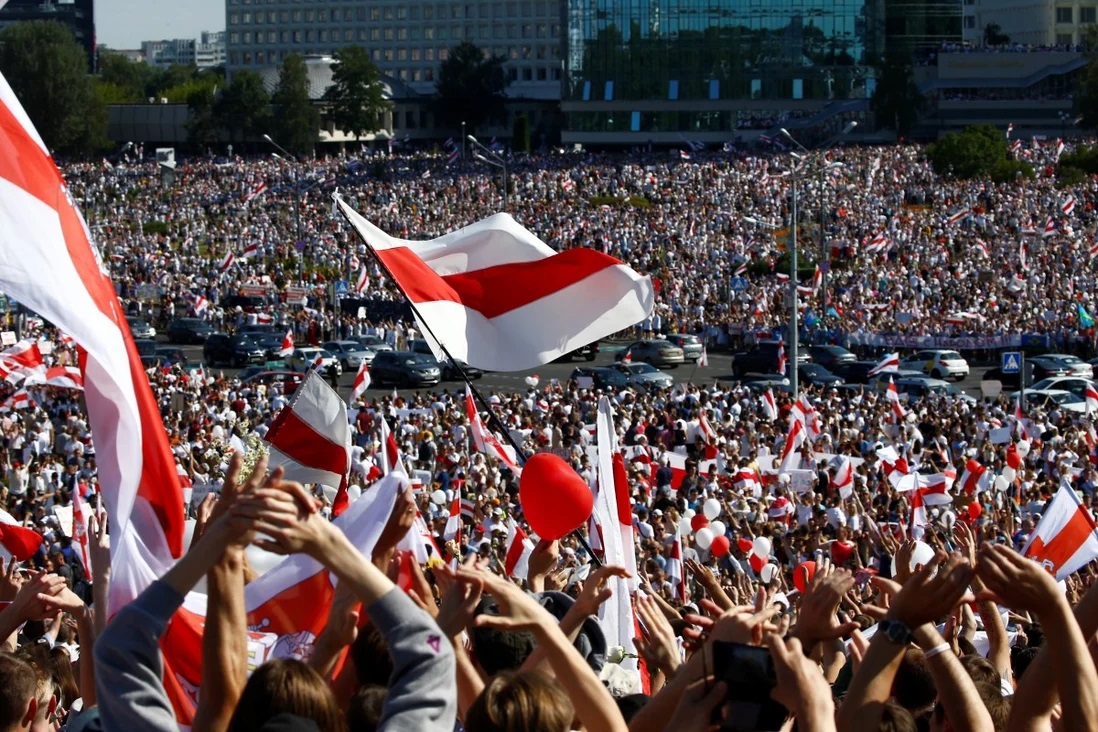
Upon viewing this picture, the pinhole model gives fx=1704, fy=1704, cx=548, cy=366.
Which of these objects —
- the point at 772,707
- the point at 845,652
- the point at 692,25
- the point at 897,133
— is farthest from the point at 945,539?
the point at 692,25

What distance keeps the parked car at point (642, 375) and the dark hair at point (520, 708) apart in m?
27.1

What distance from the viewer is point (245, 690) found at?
122 inches

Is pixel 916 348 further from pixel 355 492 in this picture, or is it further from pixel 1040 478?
pixel 355 492

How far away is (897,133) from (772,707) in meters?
83.9

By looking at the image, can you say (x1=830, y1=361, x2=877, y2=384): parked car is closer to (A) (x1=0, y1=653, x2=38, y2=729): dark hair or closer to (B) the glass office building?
(A) (x1=0, y1=653, x2=38, y2=729): dark hair

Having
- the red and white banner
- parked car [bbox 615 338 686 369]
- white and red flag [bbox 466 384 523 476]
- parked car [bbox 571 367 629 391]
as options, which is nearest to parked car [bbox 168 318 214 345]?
parked car [bbox 615 338 686 369]

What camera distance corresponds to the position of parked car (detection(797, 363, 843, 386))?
31094 millimetres

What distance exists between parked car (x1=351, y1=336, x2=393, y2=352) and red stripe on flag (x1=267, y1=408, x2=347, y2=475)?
26999 mm

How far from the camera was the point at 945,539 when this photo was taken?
12922mm

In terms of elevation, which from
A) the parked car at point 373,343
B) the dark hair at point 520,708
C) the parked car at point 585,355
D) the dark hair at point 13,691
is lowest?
the parked car at point 585,355

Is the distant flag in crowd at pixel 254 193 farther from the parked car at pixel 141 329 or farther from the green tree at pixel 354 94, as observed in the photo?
the green tree at pixel 354 94

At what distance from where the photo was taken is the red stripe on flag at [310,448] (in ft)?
29.3

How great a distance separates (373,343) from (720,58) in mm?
59379

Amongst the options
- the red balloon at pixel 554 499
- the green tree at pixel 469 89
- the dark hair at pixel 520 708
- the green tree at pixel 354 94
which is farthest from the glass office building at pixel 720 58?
the dark hair at pixel 520 708
